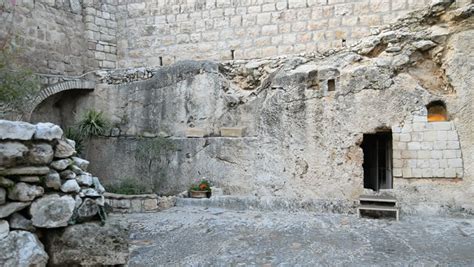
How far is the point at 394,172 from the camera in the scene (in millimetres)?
6293

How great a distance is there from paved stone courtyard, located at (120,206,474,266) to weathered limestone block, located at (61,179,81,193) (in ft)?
4.14

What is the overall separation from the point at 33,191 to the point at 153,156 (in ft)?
16.1

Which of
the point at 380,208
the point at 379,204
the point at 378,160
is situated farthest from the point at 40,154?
the point at 378,160

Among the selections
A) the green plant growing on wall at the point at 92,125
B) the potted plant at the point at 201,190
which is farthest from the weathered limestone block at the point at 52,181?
the green plant growing on wall at the point at 92,125

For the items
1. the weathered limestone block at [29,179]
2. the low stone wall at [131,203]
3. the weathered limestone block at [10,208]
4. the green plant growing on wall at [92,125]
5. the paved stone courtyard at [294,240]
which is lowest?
the paved stone courtyard at [294,240]

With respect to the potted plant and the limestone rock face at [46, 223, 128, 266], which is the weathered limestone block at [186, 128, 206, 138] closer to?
the potted plant

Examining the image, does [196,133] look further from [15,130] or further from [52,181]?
[15,130]

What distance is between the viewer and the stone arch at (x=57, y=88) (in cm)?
785

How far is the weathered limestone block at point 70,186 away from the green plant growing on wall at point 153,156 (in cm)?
463

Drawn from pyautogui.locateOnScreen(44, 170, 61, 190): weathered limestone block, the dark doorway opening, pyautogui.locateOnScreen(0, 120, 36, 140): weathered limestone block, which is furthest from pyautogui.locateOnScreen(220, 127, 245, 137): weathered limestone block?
pyautogui.locateOnScreen(0, 120, 36, 140): weathered limestone block

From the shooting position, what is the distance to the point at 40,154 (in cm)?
292

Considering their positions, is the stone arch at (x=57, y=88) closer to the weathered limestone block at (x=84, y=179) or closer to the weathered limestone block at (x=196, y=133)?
the weathered limestone block at (x=196, y=133)

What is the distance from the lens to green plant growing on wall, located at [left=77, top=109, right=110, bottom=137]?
803cm

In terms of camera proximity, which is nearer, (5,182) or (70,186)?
(5,182)
